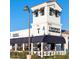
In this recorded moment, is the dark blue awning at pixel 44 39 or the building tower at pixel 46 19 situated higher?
the building tower at pixel 46 19

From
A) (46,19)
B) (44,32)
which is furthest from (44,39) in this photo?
(46,19)

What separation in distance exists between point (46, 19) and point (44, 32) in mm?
179

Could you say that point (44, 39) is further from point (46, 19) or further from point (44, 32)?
A: point (46, 19)

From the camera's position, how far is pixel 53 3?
2.58 meters

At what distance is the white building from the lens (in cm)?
252

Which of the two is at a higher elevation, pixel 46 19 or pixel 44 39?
pixel 46 19

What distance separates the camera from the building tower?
8.25 ft

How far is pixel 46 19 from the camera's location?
8.28 feet

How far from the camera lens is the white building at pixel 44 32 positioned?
8.25 ft

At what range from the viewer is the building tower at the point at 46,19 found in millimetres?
2514

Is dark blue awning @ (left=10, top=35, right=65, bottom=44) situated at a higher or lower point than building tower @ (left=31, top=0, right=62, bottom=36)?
lower
